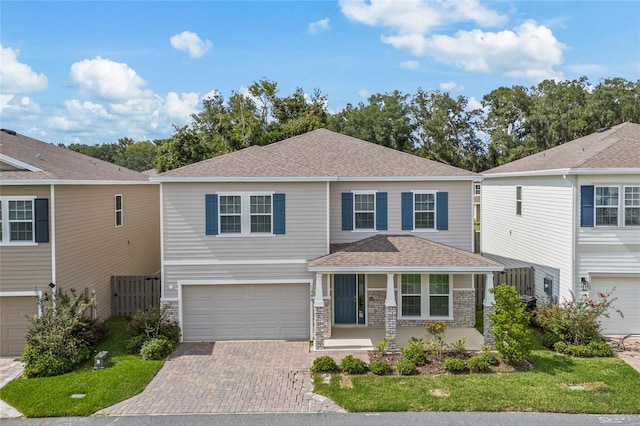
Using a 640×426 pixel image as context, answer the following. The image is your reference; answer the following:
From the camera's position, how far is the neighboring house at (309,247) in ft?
47.2

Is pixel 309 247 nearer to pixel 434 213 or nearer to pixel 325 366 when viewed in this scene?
pixel 325 366

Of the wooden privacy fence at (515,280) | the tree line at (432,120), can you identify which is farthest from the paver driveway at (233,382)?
the tree line at (432,120)

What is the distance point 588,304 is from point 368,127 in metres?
33.9

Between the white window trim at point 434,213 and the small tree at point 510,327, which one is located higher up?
the white window trim at point 434,213

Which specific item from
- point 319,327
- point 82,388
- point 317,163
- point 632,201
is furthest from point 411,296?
point 82,388

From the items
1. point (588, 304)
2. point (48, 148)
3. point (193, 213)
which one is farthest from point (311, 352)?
point (48, 148)

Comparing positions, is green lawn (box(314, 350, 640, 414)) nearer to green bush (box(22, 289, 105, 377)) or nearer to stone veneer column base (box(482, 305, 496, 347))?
stone veneer column base (box(482, 305, 496, 347))

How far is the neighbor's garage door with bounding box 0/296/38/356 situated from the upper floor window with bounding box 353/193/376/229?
10372 millimetres

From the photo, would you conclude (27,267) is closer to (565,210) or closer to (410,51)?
(565,210)

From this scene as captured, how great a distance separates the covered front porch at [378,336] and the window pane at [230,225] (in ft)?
14.9

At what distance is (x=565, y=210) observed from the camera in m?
15.0

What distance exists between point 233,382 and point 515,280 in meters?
11.1

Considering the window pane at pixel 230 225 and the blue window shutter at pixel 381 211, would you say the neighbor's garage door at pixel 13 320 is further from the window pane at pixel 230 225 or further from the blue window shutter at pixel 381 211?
the blue window shutter at pixel 381 211

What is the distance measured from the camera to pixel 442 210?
52.3 feet
